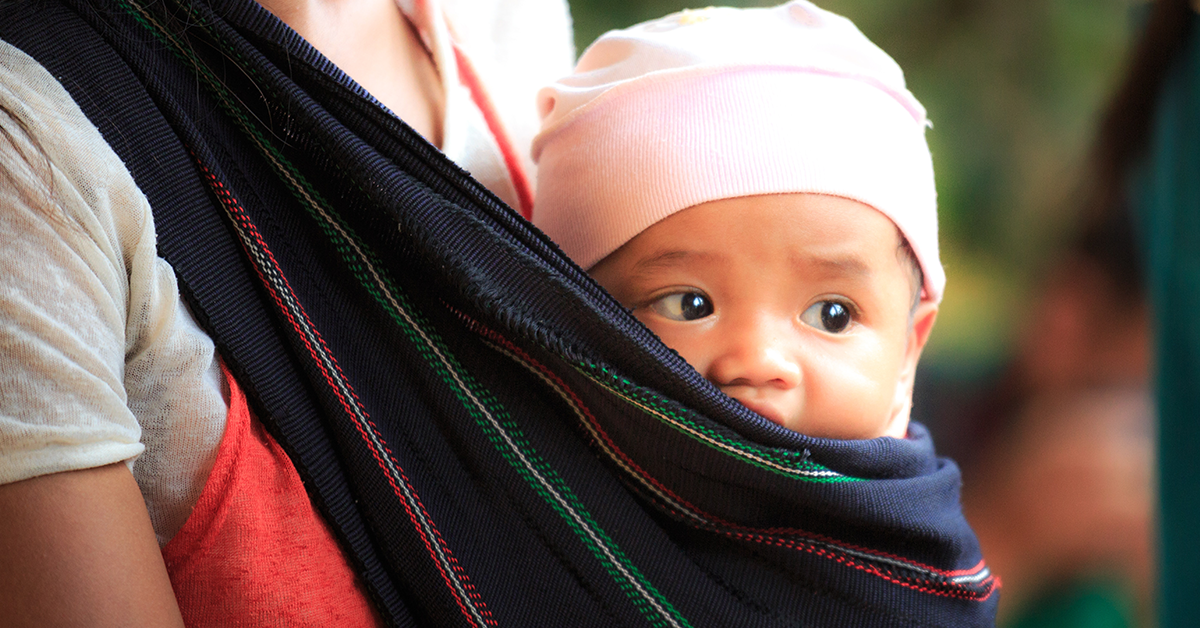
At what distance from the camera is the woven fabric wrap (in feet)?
2.19

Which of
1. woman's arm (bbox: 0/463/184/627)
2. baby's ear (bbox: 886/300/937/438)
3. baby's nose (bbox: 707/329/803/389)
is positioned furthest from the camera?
baby's ear (bbox: 886/300/937/438)

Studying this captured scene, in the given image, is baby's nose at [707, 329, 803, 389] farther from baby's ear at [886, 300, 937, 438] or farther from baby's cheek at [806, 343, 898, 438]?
baby's ear at [886, 300, 937, 438]

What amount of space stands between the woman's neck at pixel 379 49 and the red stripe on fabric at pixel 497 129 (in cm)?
4

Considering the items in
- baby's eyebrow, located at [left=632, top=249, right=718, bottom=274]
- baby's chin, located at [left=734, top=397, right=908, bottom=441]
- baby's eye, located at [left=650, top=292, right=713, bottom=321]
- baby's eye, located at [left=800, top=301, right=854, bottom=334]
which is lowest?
baby's chin, located at [left=734, top=397, right=908, bottom=441]

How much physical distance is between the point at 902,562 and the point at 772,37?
475mm

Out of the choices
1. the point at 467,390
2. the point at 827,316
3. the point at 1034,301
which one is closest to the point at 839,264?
the point at 827,316

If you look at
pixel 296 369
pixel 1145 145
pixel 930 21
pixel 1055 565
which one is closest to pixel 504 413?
pixel 296 369

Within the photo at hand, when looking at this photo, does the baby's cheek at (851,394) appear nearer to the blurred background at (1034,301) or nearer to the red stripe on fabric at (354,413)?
the red stripe on fabric at (354,413)

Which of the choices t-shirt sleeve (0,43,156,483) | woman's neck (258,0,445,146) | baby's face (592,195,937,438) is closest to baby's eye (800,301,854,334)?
baby's face (592,195,937,438)

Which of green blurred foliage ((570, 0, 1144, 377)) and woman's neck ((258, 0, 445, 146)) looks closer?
woman's neck ((258, 0, 445, 146))

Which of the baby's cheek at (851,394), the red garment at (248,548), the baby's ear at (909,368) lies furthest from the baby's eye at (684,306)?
the red garment at (248,548)

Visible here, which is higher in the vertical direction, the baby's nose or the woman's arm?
the woman's arm

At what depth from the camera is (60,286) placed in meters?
0.55

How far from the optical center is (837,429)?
822mm
